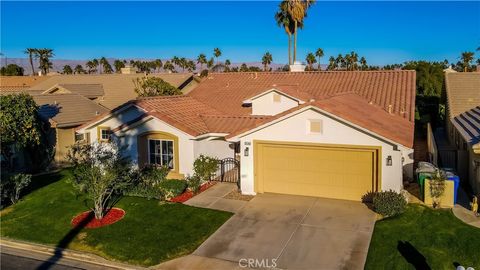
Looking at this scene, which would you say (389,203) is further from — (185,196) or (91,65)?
(91,65)

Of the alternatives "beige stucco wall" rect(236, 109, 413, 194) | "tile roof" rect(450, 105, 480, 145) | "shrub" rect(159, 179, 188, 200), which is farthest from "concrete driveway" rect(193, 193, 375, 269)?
"tile roof" rect(450, 105, 480, 145)

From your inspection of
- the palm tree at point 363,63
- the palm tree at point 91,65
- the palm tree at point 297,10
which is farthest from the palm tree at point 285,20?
the palm tree at point 91,65

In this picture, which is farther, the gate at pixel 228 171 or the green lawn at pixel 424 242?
the gate at pixel 228 171

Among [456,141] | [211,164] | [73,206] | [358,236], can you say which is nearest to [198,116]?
[211,164]

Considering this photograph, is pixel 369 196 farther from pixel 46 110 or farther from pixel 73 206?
pixel 46 110

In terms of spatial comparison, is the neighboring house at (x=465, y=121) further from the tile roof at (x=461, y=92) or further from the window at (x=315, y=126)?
the window at (x=315, y=126)

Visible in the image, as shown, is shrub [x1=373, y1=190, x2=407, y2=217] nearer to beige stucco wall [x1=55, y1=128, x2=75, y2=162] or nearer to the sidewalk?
the sidewalk
